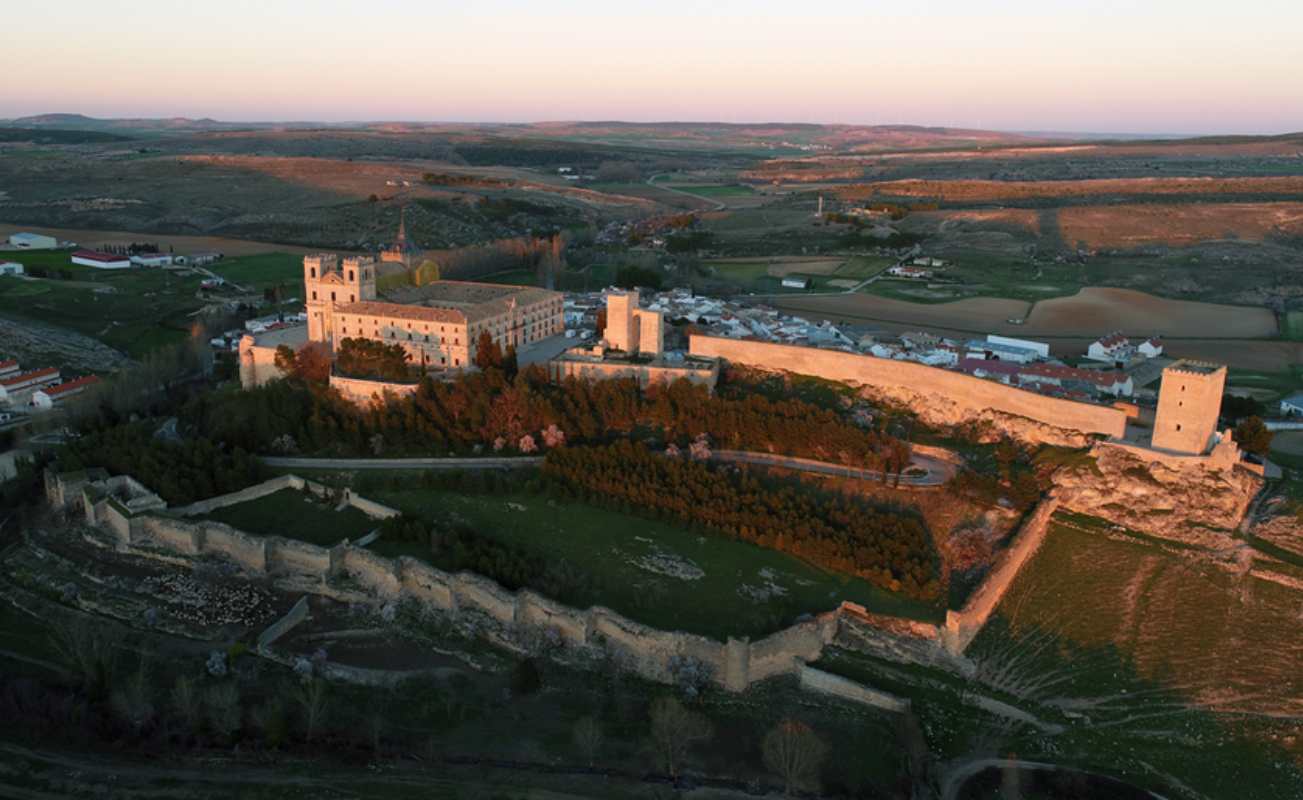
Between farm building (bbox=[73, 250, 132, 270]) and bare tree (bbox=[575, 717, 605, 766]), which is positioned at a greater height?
farm building (bbox=[73, 250, 132, 270])

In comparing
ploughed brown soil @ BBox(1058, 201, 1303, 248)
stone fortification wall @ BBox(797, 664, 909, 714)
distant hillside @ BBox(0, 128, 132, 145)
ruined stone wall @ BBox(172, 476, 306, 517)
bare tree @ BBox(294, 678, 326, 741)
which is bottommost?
bare tree @ BBox(294, 678, 326, 741)

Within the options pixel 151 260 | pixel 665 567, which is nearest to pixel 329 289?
pixel 665 567

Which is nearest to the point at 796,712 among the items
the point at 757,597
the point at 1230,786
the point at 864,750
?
the point at 864,750

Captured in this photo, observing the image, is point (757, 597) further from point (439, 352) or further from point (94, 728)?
point (439, 352)

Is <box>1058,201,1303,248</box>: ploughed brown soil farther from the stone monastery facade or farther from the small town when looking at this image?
the stone monastery facade

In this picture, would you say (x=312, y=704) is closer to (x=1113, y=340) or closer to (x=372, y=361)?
(x=372, y=361)

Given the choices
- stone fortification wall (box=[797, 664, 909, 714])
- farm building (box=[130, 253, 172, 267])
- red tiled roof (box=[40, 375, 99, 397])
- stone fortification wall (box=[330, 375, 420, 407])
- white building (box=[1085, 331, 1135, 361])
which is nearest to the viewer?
stone fortification wall (box=[797, 664, 909, 714])

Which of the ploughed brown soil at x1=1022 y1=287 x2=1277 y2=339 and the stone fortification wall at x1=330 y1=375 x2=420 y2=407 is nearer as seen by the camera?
the stone fortification wall at x1=330 y1=375 x2=420 y2=407

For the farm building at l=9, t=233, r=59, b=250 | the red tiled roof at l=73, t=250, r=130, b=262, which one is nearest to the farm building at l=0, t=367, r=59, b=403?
the red tiled roof at l=73, t=250, r=130, b=262

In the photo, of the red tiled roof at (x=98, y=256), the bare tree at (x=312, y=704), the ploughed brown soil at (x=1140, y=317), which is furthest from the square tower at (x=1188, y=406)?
the red tiled roof at (x=98, y=256)
